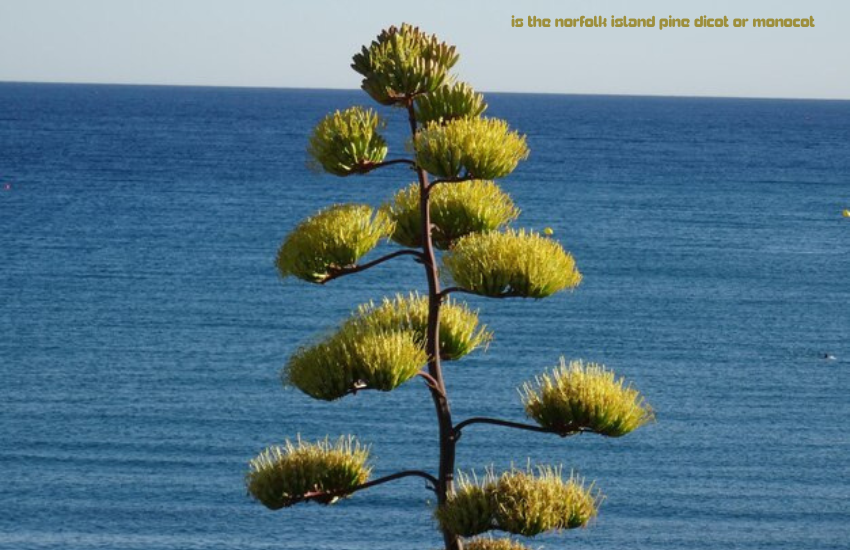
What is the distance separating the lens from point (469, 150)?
1141 cm

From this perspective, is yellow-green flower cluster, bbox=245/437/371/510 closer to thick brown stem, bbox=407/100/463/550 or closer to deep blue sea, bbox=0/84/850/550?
thick brown stem, bbox=407/100/463/550

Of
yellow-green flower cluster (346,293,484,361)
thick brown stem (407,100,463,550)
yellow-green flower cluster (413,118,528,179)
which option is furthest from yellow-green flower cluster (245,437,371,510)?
yellow-green flower cluster (413,118,528,179)

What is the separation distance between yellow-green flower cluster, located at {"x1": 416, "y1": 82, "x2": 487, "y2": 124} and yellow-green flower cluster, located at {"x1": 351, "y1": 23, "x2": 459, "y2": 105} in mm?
85

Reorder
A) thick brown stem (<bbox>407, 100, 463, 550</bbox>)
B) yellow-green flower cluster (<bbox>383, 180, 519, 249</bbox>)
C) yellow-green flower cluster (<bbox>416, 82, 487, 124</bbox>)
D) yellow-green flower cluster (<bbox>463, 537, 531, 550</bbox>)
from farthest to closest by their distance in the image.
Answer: yellow-green flower cluster (<bbox>463, 537, 531, 550</bbox>), yellow-green flower cluster (<bbox>383, 180, 519, 249</bbox>), thick brown stem (<bbox>407, 100, 463, 550</bbox>), yellow-green flower cluster (<bbox>416, 82, 487, 124</bbox>)

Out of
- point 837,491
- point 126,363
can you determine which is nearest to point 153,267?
point 126,363

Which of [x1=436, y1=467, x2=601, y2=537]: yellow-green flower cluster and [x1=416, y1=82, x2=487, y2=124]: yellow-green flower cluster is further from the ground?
[x1=416, y1=82, x2=487, y2=124]: yellow-green flower cluster

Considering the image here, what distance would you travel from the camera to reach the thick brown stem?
480 inches

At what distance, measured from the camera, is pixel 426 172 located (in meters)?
11.9

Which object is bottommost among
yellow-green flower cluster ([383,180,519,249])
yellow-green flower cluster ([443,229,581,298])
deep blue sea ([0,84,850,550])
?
deep blue sea ([0,84,850,550])

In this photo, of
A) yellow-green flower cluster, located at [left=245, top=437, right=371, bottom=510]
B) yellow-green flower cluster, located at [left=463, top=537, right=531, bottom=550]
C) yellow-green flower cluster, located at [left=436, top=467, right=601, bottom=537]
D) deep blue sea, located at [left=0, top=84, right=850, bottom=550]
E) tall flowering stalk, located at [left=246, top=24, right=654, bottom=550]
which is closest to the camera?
tall flowering stalk, located at [left=246, top=24, right=654, bottom=550]

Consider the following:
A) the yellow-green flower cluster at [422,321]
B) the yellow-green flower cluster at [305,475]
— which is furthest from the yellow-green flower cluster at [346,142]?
the yellow-green flower cluster at [305,475]

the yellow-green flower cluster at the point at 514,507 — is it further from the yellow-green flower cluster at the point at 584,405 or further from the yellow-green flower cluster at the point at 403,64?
the yellow-green flower cluster at the point at 403,64

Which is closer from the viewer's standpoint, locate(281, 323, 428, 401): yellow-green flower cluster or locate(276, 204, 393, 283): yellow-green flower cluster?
locate(281, 323, 428, 401): yellow-green flower cluster

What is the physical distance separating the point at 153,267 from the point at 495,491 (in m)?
66.7
